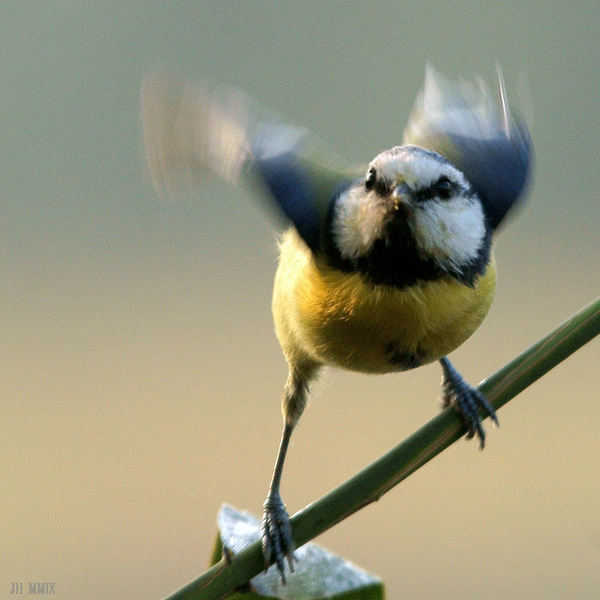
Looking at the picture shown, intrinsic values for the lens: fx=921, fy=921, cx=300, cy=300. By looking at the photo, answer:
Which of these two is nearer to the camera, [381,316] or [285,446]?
[381,316]

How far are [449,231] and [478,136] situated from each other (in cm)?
28

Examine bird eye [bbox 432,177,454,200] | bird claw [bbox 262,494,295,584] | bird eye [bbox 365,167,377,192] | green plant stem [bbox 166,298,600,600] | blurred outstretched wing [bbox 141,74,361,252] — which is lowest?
A: green plant stem [bbox 166,298,600,600]

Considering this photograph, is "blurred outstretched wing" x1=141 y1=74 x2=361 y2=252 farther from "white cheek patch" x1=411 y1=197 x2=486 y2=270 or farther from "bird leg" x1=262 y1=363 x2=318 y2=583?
"bird leg" x1=262 y1=363 x2=318 y2=583

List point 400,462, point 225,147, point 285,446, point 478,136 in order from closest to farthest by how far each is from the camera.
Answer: point 400,462 → point 225,147 → point 478,136 → point 285,446

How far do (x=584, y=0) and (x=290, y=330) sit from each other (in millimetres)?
2401

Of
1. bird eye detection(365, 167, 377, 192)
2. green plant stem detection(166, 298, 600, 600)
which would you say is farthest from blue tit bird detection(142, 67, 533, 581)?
green plant stem detection(166, 298, 600, 600)

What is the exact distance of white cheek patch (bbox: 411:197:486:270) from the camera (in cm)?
103

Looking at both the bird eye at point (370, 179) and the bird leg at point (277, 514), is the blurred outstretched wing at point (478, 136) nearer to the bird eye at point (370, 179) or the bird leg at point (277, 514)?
the bird eye at point (370, 179)

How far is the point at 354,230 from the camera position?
41.9 inches

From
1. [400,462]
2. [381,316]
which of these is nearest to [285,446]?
[381,316]

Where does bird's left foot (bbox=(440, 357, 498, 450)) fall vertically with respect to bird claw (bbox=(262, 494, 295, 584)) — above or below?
above

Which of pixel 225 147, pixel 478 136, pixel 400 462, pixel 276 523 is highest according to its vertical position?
pixel 478 136

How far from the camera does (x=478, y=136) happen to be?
1279 millimetres

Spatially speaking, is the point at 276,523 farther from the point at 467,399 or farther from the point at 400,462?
the point at 400,462
